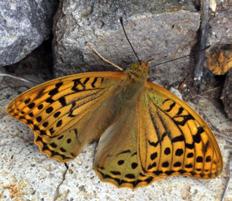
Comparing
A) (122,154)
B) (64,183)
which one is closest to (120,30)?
(122,154)

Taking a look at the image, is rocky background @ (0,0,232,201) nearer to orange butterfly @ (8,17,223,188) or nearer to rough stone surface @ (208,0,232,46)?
rough stone surface @ (208,0,232,46)

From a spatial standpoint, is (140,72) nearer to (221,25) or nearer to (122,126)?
(122,126)

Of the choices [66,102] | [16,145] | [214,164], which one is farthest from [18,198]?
[214,164]

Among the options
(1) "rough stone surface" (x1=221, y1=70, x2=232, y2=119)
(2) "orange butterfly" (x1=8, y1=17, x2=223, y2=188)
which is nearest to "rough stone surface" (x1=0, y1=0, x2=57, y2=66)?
(2) "orange butterfly" (x1=8, y1=17, x2=223, y2=188)

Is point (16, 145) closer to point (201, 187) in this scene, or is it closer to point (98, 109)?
point (98, 109)

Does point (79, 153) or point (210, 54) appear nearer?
point (79, 153)

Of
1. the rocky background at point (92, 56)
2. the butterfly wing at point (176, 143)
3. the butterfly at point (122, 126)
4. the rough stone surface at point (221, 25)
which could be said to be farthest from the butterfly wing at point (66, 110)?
the rough stone surface at point (221, 25)

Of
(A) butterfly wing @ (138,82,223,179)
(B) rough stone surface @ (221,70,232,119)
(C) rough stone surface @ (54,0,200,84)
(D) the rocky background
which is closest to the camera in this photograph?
(A) butterfly wing @ (138,82,223,179)
